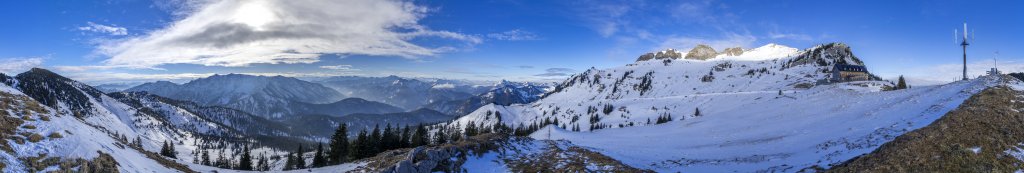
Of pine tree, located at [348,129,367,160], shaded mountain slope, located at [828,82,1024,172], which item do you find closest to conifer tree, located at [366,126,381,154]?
pine tree, located at [348,129,367,160]

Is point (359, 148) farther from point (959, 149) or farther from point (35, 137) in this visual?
point (959, 149)

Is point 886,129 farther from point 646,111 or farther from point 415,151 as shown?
→ point 646,111

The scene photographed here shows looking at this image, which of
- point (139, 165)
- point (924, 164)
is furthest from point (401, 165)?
point (924, 164)

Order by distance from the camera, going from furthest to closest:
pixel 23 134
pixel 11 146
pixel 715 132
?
pixel 715 132, pixel 23 134, pixel 11 146

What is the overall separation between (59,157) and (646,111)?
557 feet

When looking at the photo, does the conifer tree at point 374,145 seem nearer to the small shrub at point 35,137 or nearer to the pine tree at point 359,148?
the pine tree at point 359,148

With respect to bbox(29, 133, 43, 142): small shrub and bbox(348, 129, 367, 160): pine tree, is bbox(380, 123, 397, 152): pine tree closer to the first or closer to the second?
bbox(348, 129, 367, 160): pine tree

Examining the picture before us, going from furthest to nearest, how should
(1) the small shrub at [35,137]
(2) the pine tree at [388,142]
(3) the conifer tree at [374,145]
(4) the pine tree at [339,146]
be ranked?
(2) the pine tree at [388,142]
(4) the pine tree at [339,146]
(3) the conifer tree at [374,145]
(1) the small shrub at [35,137]

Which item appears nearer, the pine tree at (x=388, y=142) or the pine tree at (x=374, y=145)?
the pine tree at (x=374, y=145)

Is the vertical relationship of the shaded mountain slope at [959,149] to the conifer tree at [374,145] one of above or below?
above

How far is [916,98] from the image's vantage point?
155 feet

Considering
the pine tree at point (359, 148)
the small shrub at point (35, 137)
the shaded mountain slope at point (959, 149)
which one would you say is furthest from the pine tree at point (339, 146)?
the shaded mountain slope at point (959, 149)

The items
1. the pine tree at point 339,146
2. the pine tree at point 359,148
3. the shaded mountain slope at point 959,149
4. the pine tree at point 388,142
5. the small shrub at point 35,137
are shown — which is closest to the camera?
the shaded mountain slope at point 959,149

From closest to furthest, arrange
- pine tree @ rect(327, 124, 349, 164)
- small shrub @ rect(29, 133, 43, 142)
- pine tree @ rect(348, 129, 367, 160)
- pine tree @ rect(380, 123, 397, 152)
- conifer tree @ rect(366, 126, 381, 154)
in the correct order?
small shrub @ rect(29, 133, 43, 142)
pine tree @ rect(348, 129, 367, 160)
conifer tree @ rect(366, 126, 381, 154)
pine tree @ rect(327, 124, 349, 164)
pine tree @ rect(380, 123, 397, 152)
